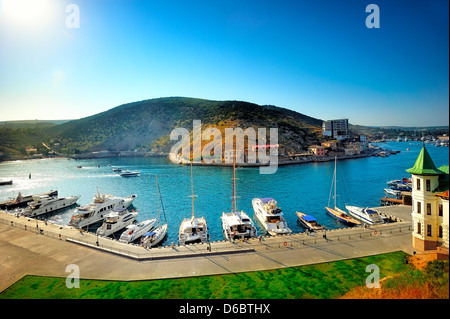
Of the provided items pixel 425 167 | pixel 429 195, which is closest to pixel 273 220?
pixel 429 195

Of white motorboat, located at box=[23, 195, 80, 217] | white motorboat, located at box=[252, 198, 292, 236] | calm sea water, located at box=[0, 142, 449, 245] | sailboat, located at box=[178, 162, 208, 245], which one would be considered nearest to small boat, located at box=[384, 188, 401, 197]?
calm sea water, located at box=[0, 142, 449, 245]

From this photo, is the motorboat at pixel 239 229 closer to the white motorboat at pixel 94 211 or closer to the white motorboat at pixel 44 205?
the white motorboat at pixel 94 211

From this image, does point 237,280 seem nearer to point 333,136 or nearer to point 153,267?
point 153,267

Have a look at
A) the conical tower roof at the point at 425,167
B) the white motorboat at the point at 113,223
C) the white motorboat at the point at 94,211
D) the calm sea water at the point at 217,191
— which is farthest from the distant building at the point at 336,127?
the conical tower roof at the point at 425,167

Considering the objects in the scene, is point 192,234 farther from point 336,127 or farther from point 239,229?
point 336,127
